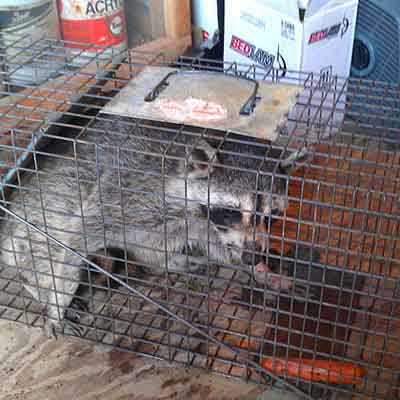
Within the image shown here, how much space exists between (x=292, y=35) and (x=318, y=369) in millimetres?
1287

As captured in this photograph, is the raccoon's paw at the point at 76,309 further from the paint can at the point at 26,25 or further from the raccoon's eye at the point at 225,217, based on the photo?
the paint can at the point at 26,25

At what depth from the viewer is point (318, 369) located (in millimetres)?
1757

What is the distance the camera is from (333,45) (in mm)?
2650

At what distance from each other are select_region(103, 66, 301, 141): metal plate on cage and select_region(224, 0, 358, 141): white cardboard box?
0.57 meters

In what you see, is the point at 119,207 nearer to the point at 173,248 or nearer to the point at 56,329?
the point at 173,248

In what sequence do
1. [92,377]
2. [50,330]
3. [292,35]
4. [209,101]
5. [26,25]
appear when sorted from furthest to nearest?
[26,25] < [292,35] < [50,330] < [92,377] < [209,101]

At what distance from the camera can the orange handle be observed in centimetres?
174

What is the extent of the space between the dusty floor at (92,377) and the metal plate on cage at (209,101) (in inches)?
27.8

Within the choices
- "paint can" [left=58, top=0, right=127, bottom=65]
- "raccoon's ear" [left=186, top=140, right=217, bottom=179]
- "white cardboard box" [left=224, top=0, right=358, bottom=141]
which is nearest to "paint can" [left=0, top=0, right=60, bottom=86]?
"paint can" [left=58, top=0, right=127, bottom=65]

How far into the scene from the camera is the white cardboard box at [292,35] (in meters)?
2.47

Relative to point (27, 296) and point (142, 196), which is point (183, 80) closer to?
point (142, 196)

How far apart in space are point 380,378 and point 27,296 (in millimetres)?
1091

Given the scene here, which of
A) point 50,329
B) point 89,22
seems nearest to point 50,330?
point 50,329

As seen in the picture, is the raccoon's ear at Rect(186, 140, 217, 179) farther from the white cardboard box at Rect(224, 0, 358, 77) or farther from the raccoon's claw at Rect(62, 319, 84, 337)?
the white cardboard box at Rect(224, 0, 358, 77)
